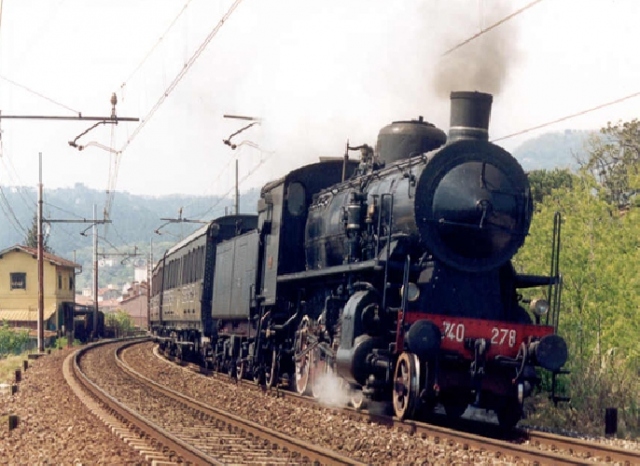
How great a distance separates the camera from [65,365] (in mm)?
27172

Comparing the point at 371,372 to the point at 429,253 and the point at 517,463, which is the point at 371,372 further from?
the point at 517,463

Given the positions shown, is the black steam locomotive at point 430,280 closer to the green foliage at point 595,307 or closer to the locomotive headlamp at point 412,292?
the locomotive headlamp at point 412,292

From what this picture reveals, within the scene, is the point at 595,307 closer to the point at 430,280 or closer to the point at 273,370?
the point at 430,280

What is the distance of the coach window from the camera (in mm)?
16984

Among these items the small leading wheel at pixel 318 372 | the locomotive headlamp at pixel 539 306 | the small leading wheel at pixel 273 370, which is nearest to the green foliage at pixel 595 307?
the locomotive headlamp at pixel 539 306

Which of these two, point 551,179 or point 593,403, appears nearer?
point 593,403

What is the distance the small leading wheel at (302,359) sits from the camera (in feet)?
52.2

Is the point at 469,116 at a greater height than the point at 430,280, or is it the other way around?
the point at 469,116

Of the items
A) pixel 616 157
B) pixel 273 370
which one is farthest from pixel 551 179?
pixel 273 370

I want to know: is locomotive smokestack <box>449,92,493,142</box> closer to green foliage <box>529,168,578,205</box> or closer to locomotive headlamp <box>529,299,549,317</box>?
locomotive headlamp <box>529,299,549,317</box>

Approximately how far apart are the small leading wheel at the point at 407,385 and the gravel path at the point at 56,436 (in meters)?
3.60

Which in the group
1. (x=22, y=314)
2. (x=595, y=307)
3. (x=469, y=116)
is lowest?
(x=22, y=314)

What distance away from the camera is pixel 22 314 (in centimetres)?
6366

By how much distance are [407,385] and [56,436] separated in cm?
449
